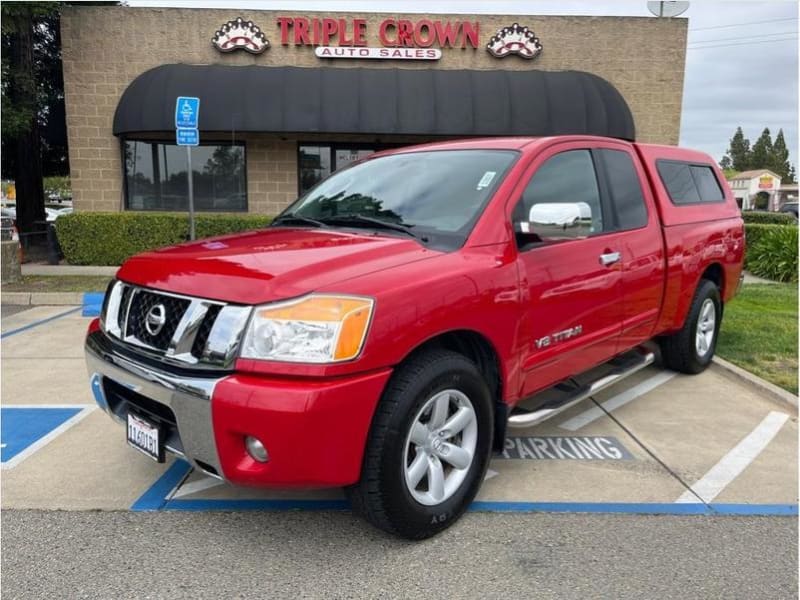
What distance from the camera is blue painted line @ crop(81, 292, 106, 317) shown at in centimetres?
831

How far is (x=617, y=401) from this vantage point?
4949 millimetres

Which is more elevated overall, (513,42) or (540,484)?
(513,42)

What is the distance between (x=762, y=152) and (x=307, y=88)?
372ft

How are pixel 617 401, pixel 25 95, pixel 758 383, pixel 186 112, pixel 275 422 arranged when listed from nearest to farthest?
1. pixel 275 422
2. pixel 617 401
3. pixel 758 383
4. pixel 186 112
5. pixel 25 95

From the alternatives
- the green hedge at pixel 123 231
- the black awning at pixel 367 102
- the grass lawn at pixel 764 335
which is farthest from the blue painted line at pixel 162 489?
the black awning at pixel 367 102

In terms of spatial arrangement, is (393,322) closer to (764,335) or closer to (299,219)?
(299,219)

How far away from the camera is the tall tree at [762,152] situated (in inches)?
4085

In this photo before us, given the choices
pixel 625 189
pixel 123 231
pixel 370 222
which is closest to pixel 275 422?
pixel 370 222

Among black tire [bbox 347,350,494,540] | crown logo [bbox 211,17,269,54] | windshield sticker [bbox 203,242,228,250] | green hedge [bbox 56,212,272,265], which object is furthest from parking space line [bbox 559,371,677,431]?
crown logo [bbox 211,17,269,54]

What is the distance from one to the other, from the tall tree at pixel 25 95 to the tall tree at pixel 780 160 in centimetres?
11050

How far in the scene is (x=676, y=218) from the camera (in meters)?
4.77

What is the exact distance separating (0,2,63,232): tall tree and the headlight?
41.4 feet

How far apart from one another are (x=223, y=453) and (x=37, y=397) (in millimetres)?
3333

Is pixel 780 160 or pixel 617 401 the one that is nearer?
pixel 617 401
